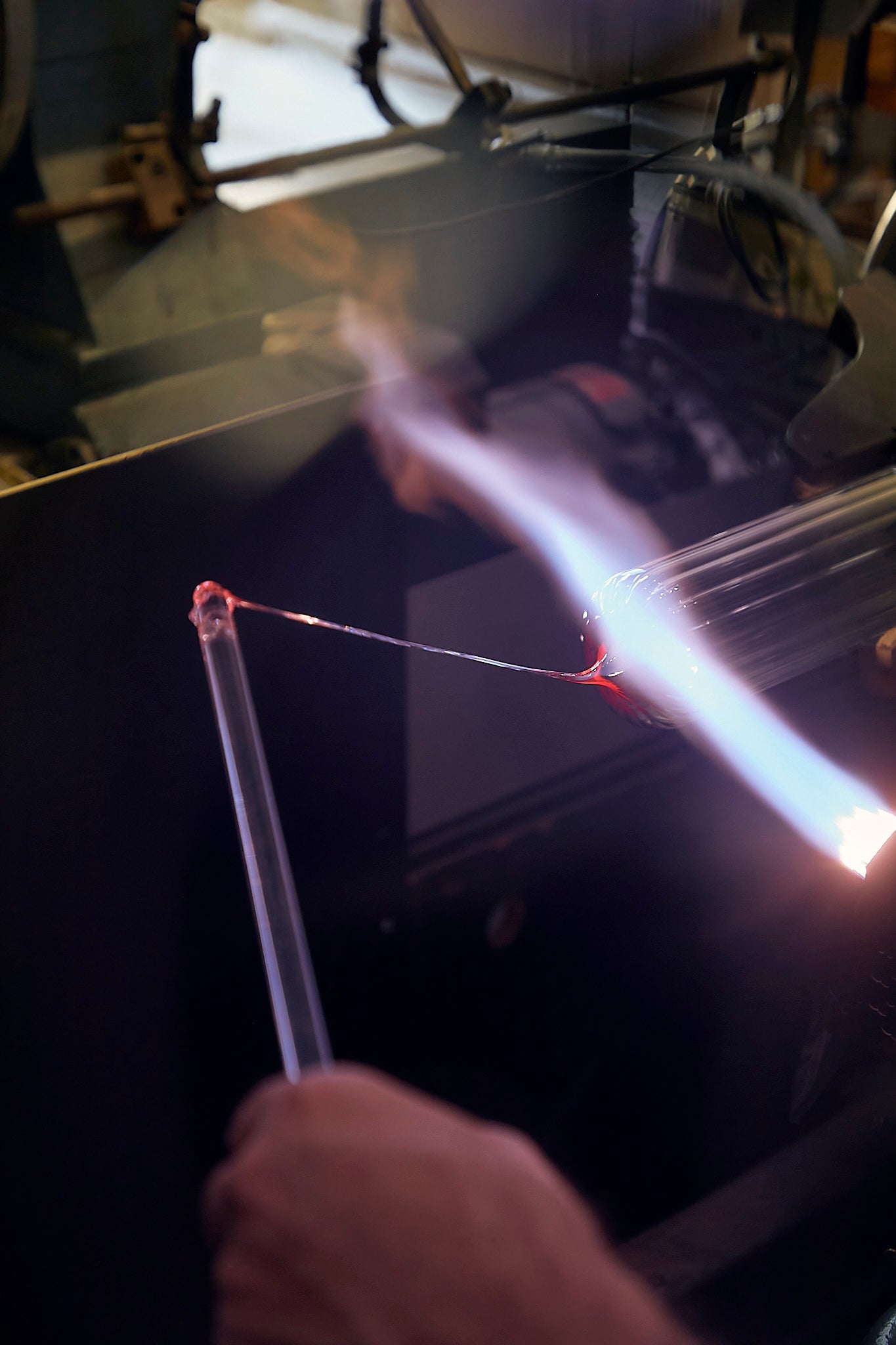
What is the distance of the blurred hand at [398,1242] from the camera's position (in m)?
0.29

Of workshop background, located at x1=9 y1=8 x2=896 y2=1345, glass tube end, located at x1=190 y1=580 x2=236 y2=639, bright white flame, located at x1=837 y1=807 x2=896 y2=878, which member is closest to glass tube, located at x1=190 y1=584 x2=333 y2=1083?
glass tube end, located at x1=190 y1=580 x2=236 y2=639

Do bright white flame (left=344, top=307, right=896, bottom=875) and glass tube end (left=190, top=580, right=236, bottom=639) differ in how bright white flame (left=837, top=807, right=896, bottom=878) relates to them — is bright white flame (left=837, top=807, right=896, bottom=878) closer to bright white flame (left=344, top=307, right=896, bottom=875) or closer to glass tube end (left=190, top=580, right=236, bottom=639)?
bright white flame (left=344, top=307, right=896, bottom=875)

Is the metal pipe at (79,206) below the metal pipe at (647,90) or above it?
below

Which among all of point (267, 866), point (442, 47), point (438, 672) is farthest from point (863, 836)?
point (442, 47)

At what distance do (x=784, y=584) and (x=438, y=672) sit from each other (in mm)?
517

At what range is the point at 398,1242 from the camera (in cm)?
30

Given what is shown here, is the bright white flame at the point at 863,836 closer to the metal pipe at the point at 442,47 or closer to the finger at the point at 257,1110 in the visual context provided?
the finger at the point at 257,1110

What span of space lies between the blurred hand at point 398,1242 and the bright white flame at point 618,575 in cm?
36

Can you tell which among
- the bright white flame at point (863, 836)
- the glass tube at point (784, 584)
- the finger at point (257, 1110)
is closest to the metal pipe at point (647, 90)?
the glass tube at point (784, 584)

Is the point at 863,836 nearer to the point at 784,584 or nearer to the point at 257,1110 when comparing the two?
the point at 784,584

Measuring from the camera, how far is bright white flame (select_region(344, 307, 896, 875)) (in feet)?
2.06

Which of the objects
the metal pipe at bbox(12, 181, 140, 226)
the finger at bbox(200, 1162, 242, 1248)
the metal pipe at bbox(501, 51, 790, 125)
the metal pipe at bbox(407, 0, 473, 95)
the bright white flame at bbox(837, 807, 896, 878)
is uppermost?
the metal pipe at bbox(407, 0, 473, 95)

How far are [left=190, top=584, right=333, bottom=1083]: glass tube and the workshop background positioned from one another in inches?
7.6

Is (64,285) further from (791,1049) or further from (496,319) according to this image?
(791,1049)
